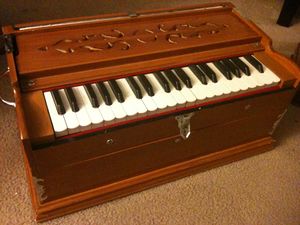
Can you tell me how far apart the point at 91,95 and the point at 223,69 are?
0.46 metres

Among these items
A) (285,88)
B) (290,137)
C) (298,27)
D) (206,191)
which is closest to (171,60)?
(285,88)

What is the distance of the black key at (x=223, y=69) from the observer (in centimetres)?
105

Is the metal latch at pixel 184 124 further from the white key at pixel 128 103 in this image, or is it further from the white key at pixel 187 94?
the white key at pixel 128 103

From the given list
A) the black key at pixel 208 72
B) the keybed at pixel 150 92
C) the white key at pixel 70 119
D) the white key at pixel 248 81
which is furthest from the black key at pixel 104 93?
the white key at pixel 248 81

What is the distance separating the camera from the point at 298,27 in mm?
2244

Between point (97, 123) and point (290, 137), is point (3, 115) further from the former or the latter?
point (290, 137)

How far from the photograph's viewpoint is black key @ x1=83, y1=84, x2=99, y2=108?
880mm

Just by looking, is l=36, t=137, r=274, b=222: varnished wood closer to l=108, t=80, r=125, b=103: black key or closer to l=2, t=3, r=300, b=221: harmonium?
l=2, t=3, r=300, b=221: harmonium

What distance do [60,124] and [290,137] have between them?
3.66 feet

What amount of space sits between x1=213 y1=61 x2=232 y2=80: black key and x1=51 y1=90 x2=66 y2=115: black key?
0.54 m

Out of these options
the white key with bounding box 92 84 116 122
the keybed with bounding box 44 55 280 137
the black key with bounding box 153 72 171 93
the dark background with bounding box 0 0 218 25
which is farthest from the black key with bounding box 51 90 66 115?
the dark background with bounding box 0 0 218 25

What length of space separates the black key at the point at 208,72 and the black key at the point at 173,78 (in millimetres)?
111

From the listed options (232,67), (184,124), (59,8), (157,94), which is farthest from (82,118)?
(59,8)

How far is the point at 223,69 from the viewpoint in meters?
1.06
